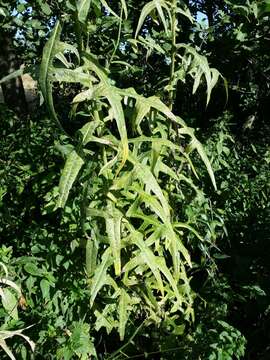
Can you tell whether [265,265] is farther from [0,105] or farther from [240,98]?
[240,98]

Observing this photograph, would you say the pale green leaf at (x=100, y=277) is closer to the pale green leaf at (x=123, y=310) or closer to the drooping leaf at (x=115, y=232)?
the drooping leaf at (x=115, y=232)

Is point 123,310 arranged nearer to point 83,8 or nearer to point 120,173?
point 120,173

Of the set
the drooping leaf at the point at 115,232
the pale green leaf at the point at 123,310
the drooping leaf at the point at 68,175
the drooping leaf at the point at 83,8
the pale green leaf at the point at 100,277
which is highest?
the drooping leaf at the point at 83,8

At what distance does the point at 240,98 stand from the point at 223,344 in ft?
11.6

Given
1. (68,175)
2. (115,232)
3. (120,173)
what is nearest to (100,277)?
(115,232)

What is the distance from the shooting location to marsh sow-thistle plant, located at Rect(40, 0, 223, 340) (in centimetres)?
174

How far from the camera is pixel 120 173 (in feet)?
7.07

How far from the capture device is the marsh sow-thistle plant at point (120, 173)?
1740mm

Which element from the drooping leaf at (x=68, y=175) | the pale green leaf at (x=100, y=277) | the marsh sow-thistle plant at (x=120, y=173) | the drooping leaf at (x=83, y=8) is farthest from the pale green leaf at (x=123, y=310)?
the drooping leaf at (x=83, y=8)

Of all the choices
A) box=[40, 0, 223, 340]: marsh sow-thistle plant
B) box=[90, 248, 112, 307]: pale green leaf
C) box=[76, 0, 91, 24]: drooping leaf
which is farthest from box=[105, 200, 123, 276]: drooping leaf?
box=[76, 0, 91, 24]: drooping leaf

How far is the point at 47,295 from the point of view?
2.49 m

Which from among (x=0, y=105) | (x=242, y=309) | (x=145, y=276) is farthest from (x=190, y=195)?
(x=0, y=105)

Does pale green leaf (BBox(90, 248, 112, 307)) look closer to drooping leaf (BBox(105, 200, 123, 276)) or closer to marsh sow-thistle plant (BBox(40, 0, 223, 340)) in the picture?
marsh sow-thistle plant (BBox(40, 0, 223, 340))

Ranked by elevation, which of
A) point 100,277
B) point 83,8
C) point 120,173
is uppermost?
point 83,8
